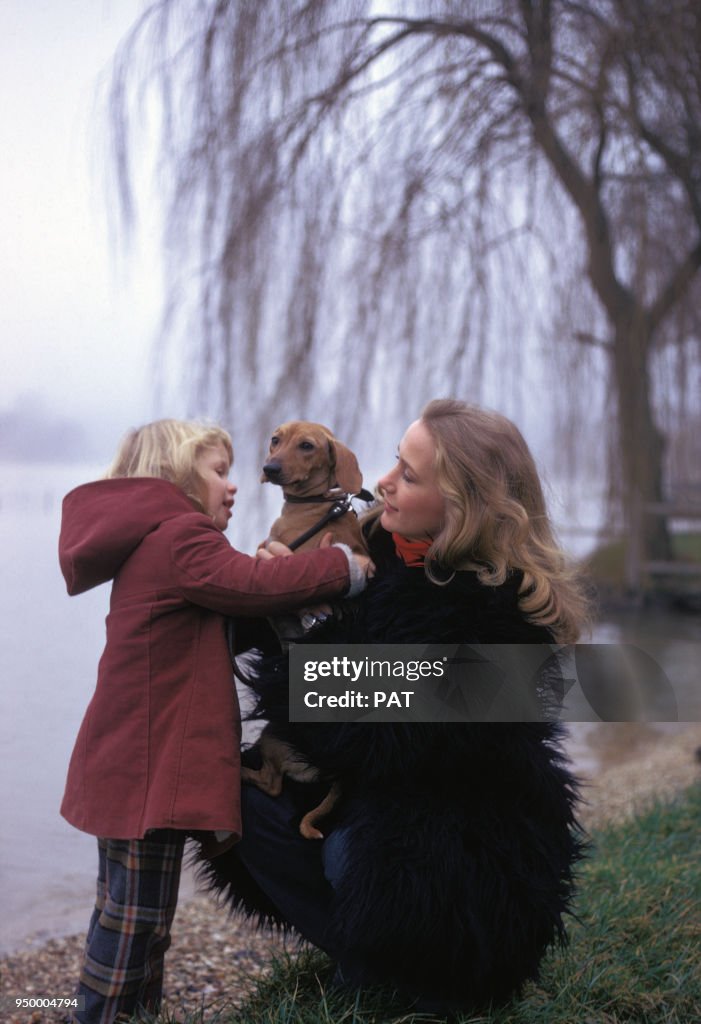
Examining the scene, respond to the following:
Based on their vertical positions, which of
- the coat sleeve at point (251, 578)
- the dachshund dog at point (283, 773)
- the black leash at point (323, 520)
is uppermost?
the black leash at point (323, 520)

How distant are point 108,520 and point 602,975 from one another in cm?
143

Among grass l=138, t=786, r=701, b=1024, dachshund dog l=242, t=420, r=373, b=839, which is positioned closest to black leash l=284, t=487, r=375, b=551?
dachshund dog l=242, t=420, r=373, b=839

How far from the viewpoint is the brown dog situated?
6.45ft

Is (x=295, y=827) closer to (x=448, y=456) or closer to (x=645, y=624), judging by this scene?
(x=448, y=456)

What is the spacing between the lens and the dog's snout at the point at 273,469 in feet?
6.39

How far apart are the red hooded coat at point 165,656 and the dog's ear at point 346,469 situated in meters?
0.16

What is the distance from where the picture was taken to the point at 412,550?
78.2 inches

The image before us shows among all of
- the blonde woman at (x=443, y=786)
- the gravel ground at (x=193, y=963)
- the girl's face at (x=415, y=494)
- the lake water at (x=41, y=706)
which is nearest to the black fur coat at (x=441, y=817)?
the blonde woman at (x=443, y=786)

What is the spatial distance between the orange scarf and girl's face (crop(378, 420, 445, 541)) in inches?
0.5

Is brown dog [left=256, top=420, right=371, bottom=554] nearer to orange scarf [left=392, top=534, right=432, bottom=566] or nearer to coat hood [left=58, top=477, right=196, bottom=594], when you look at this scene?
orange scarf [left=392, top=534, right=432, bottom=566]

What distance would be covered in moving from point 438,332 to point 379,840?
11.0 feet

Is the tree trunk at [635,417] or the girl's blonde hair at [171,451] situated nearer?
the girl's blonde hair at [171,451]

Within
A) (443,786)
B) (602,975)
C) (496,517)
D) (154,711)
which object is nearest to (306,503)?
(496,517)

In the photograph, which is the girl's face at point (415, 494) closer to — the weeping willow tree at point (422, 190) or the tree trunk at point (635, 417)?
the weeping willow tree at point (422, 190)
